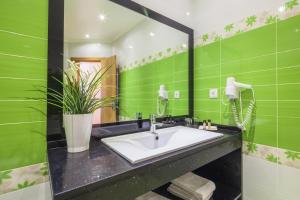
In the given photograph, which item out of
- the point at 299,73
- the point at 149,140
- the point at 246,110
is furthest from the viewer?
the point at 246,110

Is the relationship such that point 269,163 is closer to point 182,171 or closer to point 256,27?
point 182,171

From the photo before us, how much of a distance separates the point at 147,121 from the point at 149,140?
294 mm

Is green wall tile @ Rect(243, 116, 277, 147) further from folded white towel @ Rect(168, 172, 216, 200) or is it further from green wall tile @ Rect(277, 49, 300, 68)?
folded white towel @ Rect(168, 172, 216, 200)

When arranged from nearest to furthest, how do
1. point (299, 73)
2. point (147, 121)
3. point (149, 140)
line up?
point (299, 73) < point (149, 140) < point (147, 121)

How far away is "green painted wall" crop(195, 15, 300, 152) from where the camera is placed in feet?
3.40

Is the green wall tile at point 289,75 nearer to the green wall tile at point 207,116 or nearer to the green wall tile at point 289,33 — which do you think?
the green wall tile at point 289,33

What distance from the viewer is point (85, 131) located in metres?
0.83

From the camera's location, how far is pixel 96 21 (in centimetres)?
110

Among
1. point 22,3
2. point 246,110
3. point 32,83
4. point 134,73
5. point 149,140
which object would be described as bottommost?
point 149,140

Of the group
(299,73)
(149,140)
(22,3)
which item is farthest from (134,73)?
(299,73)

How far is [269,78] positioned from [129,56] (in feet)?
3.51

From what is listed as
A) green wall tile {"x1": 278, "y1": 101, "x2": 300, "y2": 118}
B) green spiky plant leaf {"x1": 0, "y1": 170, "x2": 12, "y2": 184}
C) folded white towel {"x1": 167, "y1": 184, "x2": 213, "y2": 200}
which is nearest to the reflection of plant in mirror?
green spiky plant leaf {"x1": 0, "y1": 170, "x2": 12, "y2": 184}

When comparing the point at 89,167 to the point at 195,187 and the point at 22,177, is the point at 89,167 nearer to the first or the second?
the point at 22,177

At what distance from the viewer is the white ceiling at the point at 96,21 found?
974mm
